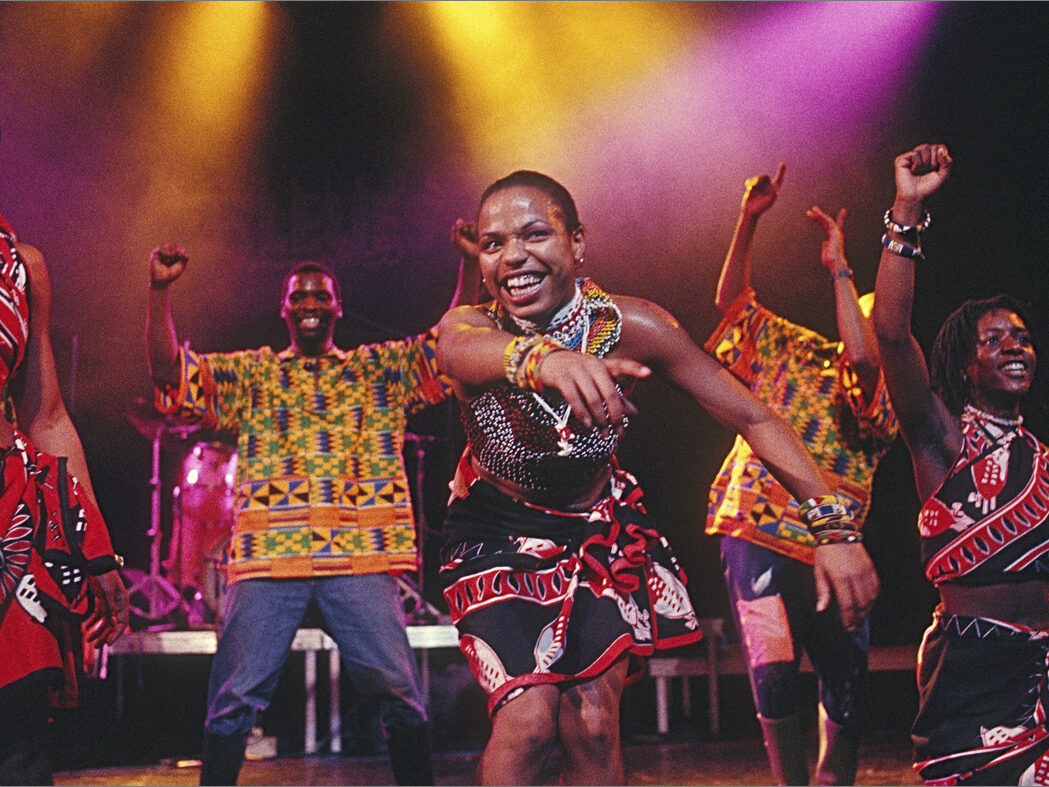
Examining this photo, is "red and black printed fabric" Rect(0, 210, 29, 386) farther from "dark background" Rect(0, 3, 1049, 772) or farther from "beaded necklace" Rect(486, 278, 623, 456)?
"dark background" Rect(0, 3, 1049, 772)

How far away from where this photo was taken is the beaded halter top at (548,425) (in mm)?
2598

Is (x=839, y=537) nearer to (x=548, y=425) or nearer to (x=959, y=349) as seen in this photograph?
(x=548, y=425)

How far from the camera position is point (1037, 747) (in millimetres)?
2963

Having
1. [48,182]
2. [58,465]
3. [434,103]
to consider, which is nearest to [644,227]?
[434,103]

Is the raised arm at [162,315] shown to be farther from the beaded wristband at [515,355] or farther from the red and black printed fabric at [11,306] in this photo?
the beaded wristband at [515,355]

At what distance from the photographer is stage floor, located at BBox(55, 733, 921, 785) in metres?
5.20

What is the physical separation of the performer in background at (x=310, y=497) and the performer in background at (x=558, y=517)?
51.5 inches

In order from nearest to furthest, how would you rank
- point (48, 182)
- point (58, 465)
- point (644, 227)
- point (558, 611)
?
1. point (58, 465)
2. point (558, 611)
3. point (48, 182)
4. point (644, 227)

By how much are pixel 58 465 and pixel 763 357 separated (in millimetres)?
2984

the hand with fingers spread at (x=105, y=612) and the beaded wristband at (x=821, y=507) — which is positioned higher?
the beaded wristband at (x=821, y=507)

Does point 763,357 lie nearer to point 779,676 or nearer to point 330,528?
point 779,676

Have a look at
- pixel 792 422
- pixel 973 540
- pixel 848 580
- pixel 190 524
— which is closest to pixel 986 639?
pixel 973 540

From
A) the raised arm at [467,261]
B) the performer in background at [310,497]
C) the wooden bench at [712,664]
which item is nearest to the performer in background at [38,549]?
the performer in background at [310,497]

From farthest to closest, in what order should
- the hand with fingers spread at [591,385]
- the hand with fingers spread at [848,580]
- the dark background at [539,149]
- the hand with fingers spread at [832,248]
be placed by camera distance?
the dark background at [539,149], the hand with fingers spread at [832,248], the hand with fingers spread at [848,580], the hand with fingers spread at [591,385]
